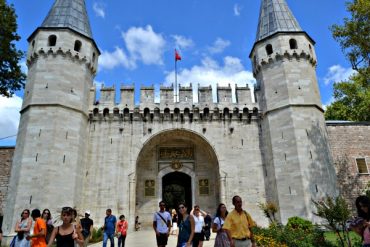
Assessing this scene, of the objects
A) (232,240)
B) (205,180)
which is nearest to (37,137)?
(205,180)

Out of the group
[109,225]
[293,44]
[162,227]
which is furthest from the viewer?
[293,44]

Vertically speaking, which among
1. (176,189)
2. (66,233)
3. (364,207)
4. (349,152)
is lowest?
(66,233)

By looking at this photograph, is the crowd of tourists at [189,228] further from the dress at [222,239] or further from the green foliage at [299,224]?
the green foliage at [299,224]

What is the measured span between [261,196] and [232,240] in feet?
39.2

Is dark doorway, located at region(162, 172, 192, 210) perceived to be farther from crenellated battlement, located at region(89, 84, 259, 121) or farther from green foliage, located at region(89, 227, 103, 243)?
green foliage, located at region(89, 227, 103, 243)

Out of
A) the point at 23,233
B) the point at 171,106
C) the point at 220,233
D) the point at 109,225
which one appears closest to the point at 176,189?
the point at 171,106

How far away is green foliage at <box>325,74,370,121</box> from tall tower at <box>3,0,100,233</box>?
21.1 meters

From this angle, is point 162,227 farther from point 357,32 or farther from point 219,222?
point 357,32

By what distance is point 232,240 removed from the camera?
4.69m

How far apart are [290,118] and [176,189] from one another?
8390 mm

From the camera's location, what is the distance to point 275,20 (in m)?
18.6

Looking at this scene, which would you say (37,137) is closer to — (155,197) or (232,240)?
(155,197)

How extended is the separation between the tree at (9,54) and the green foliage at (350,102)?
24.0 m

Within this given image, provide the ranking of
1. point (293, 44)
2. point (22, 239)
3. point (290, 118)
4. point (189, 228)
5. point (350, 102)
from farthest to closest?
point (350, 102)
point (293, 44)
point (290, 118)
point (189, 228)
point (22, 239)
